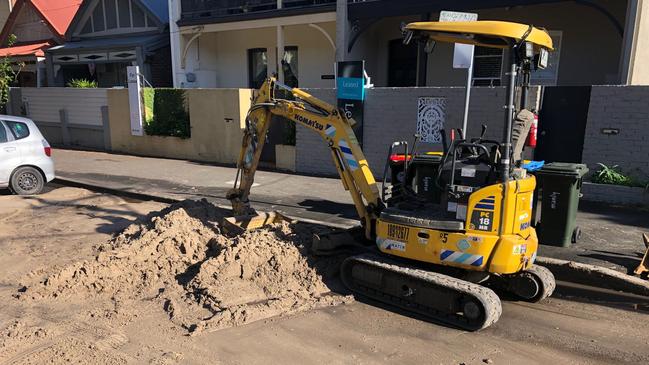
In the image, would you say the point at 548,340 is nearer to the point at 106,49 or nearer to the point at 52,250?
the point at 52,250

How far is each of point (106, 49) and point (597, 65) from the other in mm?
18234

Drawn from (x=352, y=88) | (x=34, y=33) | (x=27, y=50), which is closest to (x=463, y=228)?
(x=352, y=88)

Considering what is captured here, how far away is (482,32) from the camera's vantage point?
4.48 m

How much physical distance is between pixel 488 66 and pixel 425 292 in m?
10.5

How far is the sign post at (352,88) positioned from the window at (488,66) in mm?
4098

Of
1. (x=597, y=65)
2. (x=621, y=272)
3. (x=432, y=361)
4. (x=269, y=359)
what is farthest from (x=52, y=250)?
(x=597, y=65)

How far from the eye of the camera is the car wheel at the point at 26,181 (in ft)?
34.2

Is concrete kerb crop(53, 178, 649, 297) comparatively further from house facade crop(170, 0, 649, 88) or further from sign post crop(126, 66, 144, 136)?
sign post crop(126, 66, 144, 136)

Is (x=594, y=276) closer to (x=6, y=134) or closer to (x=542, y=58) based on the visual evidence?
(x=542, y=58)

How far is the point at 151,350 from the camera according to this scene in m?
4.20

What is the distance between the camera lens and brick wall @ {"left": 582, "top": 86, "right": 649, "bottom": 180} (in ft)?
29.1

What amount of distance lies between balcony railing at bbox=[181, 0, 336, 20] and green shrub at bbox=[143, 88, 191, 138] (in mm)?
3918

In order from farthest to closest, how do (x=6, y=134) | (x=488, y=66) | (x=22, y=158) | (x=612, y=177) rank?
(x=488, y=66)
(x=22, y=158)
(x=6, y=134)
(x=612, y=177)

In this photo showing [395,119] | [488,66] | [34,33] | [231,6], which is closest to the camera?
[395,119]
